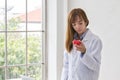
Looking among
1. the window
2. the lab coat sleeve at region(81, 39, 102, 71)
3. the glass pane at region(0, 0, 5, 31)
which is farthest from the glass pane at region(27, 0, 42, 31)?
the lab coat sleeve at region(81, 39, 102, 71)

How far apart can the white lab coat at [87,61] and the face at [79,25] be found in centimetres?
5

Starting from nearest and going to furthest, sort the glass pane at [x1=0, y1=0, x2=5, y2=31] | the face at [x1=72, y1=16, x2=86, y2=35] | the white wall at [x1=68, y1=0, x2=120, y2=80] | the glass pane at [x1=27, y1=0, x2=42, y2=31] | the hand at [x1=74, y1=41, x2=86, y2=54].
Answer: the hand at [x1=74, y1=41, x2=86, y2=54] → the face at [x1=72, y1=16, x2=86, y2=35] → the white wall at [x1=68, y1=0, x2=120, y2=80] → the glass pane at [x1=0, y1=0, x2=5, y2=31] → the glass pane at [x1=27, y1=0, x2=42, y2=31]

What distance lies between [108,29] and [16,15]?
0.87 metres

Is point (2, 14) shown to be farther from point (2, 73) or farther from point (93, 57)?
point (93, 57)

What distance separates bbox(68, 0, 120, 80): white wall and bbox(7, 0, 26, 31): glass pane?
623 mm

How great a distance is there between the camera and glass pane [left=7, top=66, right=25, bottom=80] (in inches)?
97.7

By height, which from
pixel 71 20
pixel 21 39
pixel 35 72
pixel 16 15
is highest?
pixel 16 15

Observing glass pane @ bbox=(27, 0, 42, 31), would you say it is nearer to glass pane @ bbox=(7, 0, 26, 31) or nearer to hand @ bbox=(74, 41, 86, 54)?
glass pane @ bbox=(7, 0, 26, 31)

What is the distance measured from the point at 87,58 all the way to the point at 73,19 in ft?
0.98

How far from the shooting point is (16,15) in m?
2.50

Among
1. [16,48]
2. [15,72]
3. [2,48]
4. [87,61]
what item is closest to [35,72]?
[15,72]

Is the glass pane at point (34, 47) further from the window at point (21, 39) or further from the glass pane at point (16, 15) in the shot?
the glass pane at point (16, 15)

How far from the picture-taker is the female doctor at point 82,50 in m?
1.78

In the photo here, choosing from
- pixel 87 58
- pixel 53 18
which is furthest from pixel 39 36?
pixel 87 58
